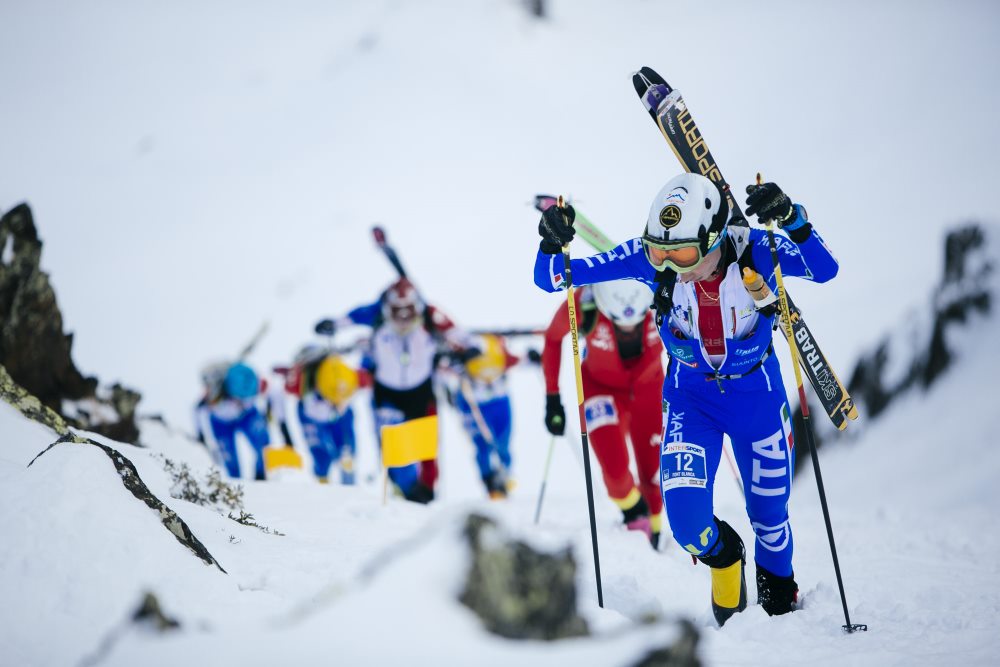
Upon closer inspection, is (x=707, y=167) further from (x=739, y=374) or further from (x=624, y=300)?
(x=624, y=300)

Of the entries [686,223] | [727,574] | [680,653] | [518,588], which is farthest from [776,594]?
[518,588]

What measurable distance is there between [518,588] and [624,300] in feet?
16.0

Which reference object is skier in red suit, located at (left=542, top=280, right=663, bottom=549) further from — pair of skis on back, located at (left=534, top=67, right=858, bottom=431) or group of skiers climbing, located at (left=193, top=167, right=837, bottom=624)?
group of skiers climbing, located at (left=193, top=167, right=837, bottom=624)

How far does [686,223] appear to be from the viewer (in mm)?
4629

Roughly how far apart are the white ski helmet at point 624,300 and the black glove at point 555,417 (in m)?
0.90

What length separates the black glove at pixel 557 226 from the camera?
516 cm

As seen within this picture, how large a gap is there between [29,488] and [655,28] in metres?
48.4

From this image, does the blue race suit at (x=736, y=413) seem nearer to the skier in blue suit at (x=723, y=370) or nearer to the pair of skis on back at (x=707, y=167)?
the skier in blue suit at (x=723, y=370)

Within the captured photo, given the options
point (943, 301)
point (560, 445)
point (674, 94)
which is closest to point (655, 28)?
point (560, 445)

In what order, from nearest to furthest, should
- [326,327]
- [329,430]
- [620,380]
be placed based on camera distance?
[620,380] → [326,327] → [329,430]

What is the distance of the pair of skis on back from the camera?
17.7ft

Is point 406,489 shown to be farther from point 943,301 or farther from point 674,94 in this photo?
point 943,301

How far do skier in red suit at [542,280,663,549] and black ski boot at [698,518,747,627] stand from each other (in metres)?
2.24

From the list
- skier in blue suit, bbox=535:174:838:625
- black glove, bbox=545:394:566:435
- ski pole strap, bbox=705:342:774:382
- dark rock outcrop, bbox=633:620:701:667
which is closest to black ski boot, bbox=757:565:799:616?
skier in blue suit, bbox=535:174:838:625
